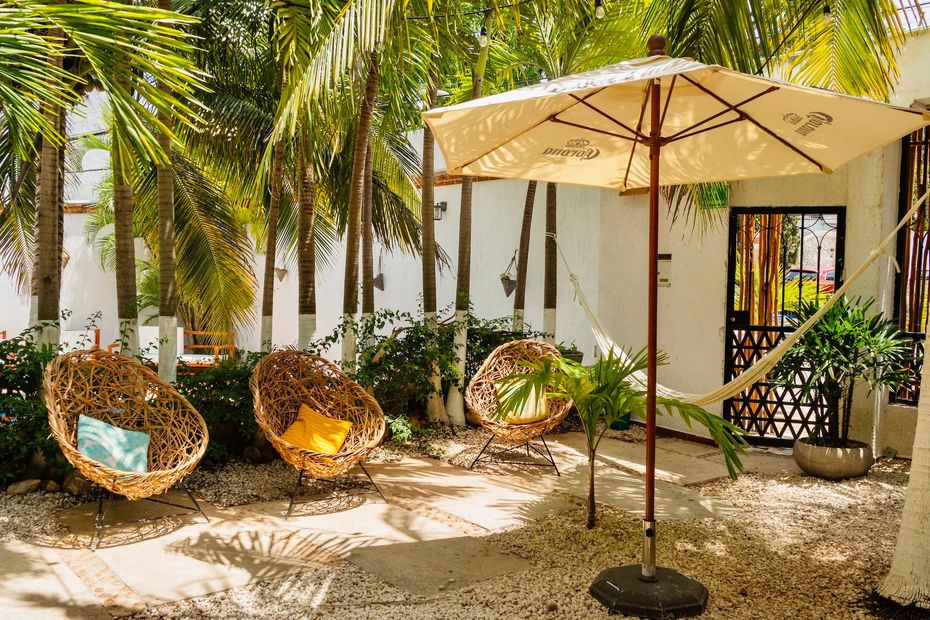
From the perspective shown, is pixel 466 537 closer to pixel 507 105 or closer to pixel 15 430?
pixel 507 105

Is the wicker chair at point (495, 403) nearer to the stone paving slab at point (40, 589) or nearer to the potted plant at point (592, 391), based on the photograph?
the potted plant at point (592, 391)

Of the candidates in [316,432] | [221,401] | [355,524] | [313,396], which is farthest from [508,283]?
[355,524]

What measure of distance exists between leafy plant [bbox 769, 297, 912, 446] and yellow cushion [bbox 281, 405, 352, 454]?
3.13 m

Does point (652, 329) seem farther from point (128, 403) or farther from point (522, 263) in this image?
point (522, 263)

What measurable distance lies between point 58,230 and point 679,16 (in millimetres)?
4349

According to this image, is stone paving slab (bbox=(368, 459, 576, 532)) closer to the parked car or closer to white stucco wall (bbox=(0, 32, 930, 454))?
white stucco wall (bbox=(0, 32, 930, 454))

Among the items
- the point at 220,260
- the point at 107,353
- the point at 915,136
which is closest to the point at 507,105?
the point at 107,353

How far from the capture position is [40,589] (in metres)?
3.37

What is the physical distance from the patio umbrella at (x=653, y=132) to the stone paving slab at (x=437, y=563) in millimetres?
616

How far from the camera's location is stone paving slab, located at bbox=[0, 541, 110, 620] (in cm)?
313

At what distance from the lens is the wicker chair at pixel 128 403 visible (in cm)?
440

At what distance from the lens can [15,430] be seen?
15.3 feet

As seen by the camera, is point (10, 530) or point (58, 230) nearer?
point (10, 530)

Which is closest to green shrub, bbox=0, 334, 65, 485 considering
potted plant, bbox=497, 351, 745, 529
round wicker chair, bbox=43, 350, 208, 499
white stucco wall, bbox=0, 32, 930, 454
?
round wicker chair, bbox=43, 350, 208, 499
